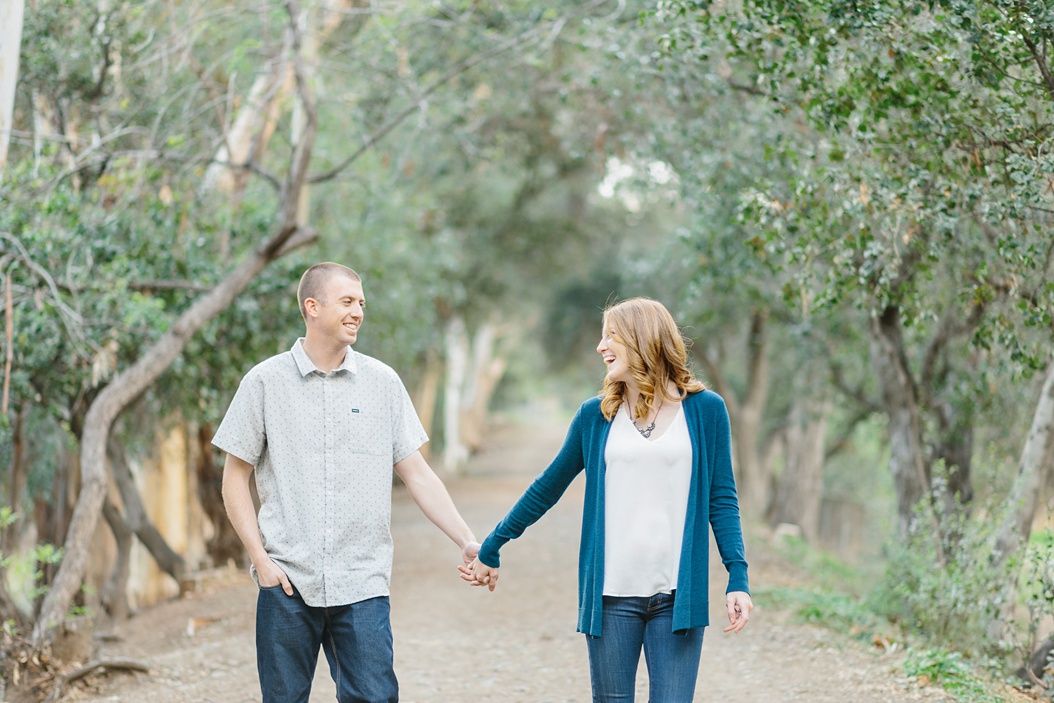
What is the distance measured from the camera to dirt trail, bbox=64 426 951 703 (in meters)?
7.16

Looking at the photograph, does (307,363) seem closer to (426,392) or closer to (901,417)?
(901,417)

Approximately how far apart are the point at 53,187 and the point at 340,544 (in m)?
5.43

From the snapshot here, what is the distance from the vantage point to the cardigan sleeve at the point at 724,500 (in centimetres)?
369

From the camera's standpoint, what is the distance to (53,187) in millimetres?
8047

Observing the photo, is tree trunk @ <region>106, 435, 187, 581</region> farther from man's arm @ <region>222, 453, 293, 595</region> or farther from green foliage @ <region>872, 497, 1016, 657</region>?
green foliage @ <region>872, 497, 1016, 657</region>

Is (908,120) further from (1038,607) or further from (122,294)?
(122,294)

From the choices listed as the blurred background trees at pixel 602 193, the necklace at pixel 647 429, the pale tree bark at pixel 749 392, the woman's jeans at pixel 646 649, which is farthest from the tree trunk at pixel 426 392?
the woman's jeans at pixel 646 649

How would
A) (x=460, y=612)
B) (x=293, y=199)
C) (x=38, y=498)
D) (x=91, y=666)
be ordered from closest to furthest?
1. (x=91, y=666)
2. (x=293, y=199)
3. (x=460, y=612)
4. (x=38, y=498)

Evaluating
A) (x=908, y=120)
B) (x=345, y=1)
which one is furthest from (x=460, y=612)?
(x=345, y=1)

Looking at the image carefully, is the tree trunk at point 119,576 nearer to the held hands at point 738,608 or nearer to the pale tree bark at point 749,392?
the held hands at point 738,608

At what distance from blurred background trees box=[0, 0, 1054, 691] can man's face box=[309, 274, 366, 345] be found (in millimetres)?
1201

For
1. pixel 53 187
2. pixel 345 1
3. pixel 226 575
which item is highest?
pixel 345 1

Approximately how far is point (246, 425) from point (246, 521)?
0.34m

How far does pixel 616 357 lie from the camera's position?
3.78 m
